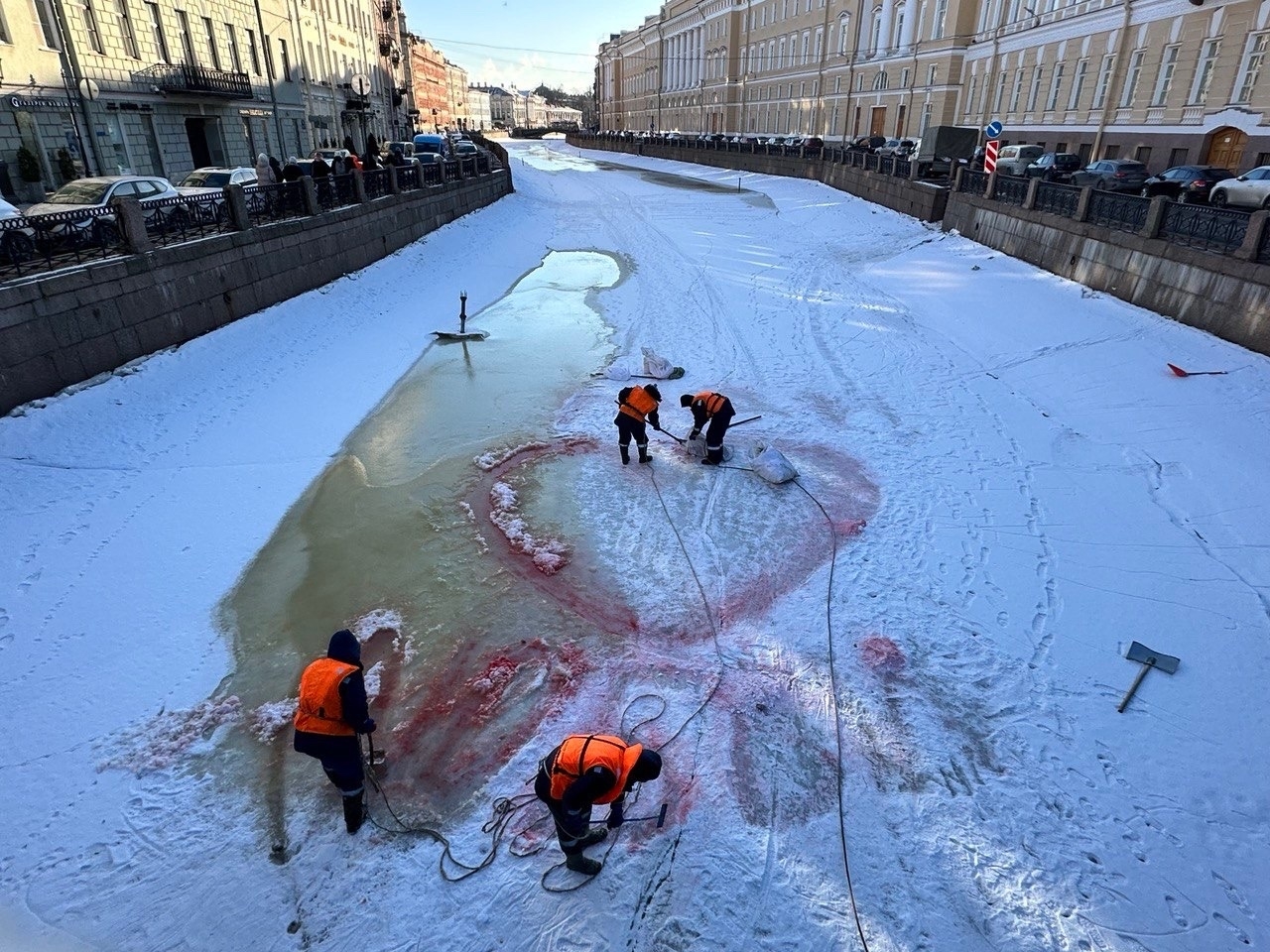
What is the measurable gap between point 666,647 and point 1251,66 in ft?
99.8

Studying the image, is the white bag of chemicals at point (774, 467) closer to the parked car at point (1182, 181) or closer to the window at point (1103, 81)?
the parked car at point (1182, 181)

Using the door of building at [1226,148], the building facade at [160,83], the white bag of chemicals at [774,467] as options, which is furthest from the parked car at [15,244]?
the door of building at [1226,148]

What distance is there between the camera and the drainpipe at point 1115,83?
2816cm

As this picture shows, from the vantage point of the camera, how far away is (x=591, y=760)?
3730 mm

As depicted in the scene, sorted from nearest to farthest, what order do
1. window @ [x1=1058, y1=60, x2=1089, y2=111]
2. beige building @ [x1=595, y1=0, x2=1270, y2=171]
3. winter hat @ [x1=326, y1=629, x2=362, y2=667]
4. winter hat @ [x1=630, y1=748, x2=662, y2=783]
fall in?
winter hat @ [x1=630, y1=748, x2=662, y2=783], winter hat @ [x1=326, y1=629, x2=362, y2=667], beige building @ [x1=595, y1=0, x2=1270, y2=171], window @ [x1=1058, y1=60, x2=1089, y2=111]

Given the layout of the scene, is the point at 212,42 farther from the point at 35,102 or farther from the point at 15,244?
the point at 15,244

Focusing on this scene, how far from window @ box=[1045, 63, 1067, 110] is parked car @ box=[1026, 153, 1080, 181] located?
307 inches

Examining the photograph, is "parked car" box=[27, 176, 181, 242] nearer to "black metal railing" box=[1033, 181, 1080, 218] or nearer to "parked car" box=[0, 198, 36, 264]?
"parked car" box=[0, 198, 36, 264]

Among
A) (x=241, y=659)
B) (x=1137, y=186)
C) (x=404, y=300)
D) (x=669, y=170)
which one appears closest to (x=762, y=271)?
(x=404, y=300)

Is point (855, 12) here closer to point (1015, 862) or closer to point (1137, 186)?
point (1137, 186)

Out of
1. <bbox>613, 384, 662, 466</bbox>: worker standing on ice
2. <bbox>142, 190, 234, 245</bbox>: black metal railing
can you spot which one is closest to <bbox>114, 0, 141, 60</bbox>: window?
<bbox>142, 190, 234, 245</bbox>: black metal railing

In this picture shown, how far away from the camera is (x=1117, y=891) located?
13.4 ft

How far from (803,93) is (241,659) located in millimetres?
63199

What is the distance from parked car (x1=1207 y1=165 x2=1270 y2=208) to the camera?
659 inches
